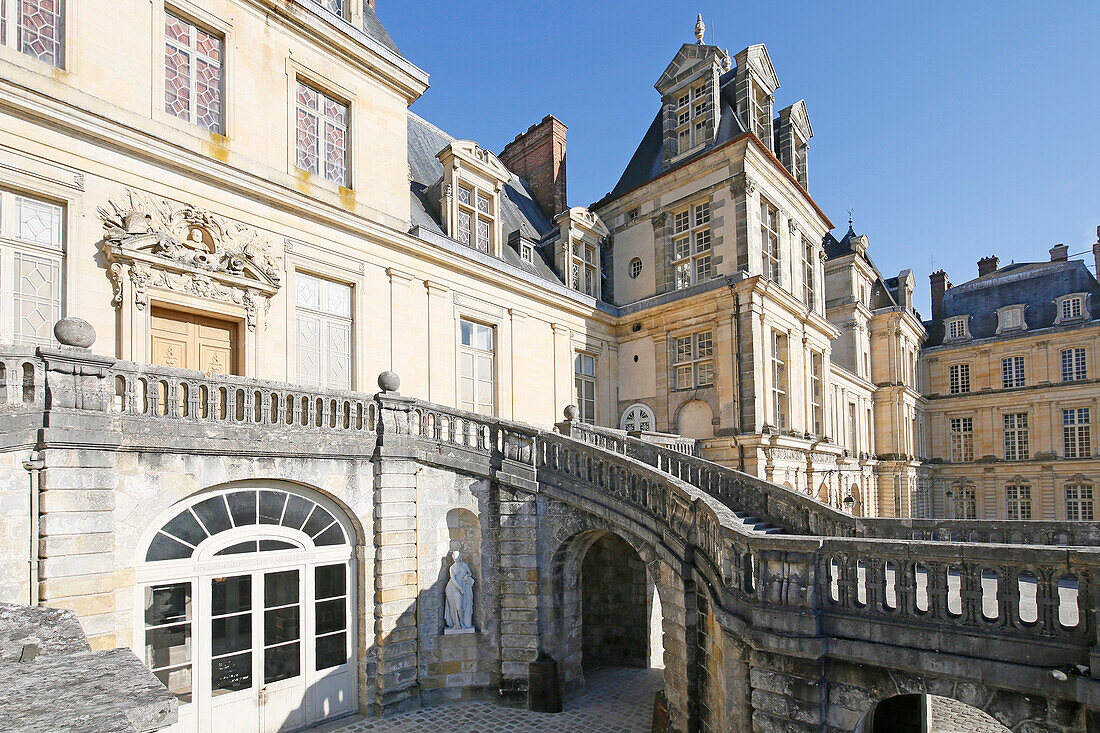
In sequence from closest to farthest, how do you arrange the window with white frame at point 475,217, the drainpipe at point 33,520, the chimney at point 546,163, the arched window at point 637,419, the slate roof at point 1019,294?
1. the drainpipe at point 33,520
2. the window with white frame at point 475,217
3. the arched window at point 637,419
4. the chimney at point 546,163
5. the slate roof at point 1019,294

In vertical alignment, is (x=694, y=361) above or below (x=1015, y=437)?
→ above

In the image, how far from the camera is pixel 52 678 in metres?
2.38

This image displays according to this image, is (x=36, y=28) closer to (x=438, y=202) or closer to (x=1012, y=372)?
(x=438, y=202)

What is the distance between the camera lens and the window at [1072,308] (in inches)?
1192

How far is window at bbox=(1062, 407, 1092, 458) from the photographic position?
2917 centimetres

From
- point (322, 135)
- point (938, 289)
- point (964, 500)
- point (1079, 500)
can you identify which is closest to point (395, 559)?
point (322, 135)

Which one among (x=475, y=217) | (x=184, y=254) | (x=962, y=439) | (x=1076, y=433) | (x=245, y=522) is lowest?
(x=962, y=439)

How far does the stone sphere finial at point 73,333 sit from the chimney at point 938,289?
40039mm

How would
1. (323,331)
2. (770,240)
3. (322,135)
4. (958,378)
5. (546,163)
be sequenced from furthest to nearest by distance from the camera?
(958,378)
(546,163)
(770,240)
(322,135)
(323,331)

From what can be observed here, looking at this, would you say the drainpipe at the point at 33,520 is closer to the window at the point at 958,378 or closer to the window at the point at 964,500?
the window at the point at 964,500

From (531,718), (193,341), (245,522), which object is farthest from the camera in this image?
(193,341)

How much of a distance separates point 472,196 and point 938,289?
3306 centimetres

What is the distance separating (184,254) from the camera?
9281 mm

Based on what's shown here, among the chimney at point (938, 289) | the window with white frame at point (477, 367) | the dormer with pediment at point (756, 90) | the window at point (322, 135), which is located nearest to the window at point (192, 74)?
the window at point (322, 135)
